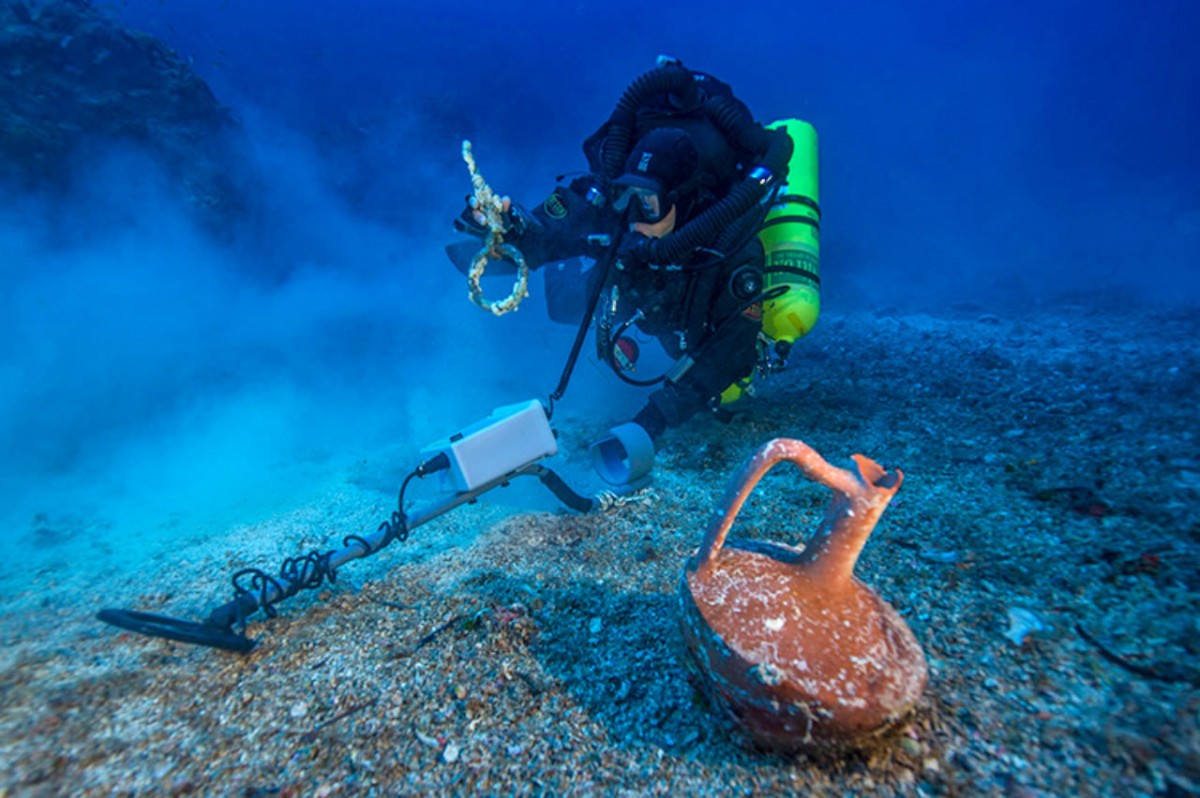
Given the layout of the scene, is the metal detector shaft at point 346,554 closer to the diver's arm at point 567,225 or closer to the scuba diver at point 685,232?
the scuba diver at point 685,232

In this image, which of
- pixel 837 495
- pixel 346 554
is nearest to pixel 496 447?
pixel 346 554

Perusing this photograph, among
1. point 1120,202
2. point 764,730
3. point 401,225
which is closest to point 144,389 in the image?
point 401,225

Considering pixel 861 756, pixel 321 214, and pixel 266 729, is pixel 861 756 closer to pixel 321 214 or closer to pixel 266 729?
pixel 266 729

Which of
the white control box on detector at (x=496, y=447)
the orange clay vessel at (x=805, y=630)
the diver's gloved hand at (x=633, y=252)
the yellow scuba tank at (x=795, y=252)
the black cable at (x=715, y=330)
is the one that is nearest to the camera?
the orange clay vessel at (x=805, y=630)

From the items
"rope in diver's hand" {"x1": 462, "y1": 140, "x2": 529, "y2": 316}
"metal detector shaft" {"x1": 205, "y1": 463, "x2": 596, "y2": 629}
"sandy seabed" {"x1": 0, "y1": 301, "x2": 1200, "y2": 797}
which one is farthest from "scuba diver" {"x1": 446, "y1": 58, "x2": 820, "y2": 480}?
"metal detector shaft" {"x1": 205, "y1": 463, "x2": 596, "y2": 629}

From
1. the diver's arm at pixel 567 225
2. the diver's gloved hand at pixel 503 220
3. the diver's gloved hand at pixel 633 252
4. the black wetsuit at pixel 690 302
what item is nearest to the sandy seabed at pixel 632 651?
the black wetsuit at pixel 690 302

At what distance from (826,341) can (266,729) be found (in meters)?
8.84

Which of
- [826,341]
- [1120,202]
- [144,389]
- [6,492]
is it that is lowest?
[6,492]

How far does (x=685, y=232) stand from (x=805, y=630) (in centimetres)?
350

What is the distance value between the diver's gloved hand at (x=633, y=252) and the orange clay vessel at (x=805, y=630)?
3175mm

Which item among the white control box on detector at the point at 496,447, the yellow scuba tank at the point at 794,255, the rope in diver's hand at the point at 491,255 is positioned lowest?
the white control box on detector at the point at 496,447

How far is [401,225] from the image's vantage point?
17016 mm

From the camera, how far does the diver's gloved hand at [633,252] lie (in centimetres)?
431

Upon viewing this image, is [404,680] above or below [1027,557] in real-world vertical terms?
below
